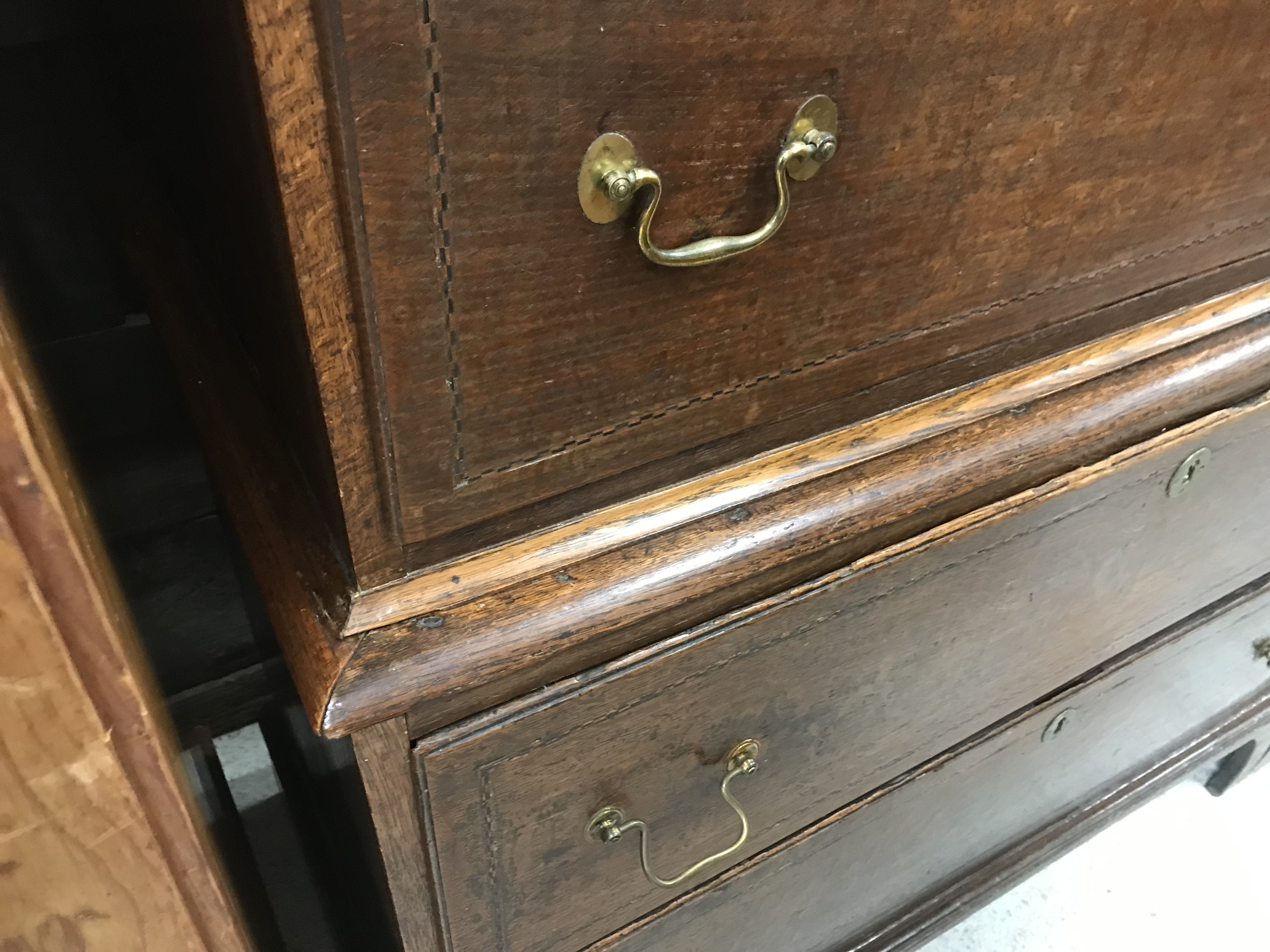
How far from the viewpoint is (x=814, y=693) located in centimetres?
55

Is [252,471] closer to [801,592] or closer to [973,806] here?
[801,592]

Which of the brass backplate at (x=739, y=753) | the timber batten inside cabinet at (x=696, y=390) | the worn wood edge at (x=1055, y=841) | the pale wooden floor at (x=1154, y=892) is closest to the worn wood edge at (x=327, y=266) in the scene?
the timber batten inside cabinet at (x=696, y=390)

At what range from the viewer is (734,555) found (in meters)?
0.43

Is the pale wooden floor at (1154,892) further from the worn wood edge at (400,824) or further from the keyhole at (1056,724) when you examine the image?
the worn wood edge at (400,824)

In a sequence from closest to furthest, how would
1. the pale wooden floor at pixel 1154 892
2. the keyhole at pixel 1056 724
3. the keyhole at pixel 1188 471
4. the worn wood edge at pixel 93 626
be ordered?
the worn wood edge at pixel 93 626 → the keyhole at pixel 1188 471 → the keyhole at pixel 1056 724 → the pale wooden floor at pixel 1154 892

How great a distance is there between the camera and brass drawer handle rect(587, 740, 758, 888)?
494 millimetres

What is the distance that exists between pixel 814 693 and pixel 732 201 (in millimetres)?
311

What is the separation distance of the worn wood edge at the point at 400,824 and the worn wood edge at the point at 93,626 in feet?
0.22

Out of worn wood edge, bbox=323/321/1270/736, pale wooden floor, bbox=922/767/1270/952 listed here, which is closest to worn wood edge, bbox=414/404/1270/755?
worn wood edge, bbox=323/321/1270/736

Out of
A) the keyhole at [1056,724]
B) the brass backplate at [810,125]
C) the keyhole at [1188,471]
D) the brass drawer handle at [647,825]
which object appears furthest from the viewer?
the keyhole at [1056,724]

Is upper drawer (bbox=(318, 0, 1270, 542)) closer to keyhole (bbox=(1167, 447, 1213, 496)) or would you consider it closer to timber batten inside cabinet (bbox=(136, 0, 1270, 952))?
timber batten inside cabinet (bbox=(136, 0, 1270, 952))

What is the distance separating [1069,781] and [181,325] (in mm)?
888

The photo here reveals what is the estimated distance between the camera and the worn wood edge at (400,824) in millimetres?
393

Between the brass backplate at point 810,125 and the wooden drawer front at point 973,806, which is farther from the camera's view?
the wooden drawer front at point 973,806
